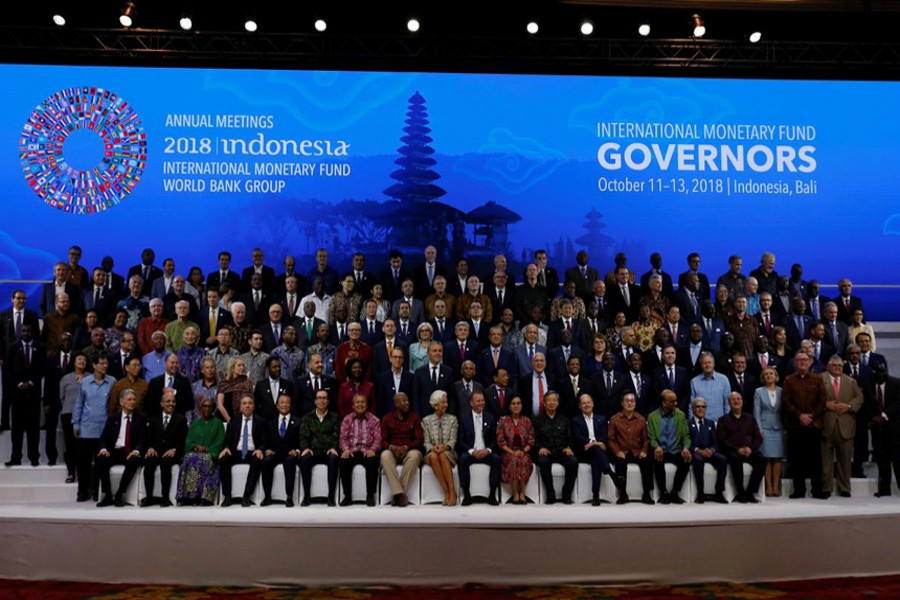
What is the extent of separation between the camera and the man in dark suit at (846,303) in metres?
10.2

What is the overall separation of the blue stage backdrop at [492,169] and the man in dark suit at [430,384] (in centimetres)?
302

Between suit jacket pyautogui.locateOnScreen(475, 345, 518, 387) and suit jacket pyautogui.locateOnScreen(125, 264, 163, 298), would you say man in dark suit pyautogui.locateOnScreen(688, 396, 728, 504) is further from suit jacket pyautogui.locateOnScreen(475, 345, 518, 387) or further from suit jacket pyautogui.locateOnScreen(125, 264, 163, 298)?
suit jacket pyautogui.locateOnScreen(125, 264, 163, 298)

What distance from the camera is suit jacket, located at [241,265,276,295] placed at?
10.0m

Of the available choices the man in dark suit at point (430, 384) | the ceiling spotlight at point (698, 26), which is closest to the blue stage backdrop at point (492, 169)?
the ceiling spotlight at point (698, 26)

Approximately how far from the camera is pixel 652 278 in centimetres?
984

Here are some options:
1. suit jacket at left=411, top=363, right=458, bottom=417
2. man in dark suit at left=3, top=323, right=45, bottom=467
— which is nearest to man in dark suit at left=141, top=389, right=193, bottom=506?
man in dark suit at left=3, top=323, right=45, bottom=467

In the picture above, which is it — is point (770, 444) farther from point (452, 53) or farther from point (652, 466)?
point (452, 53)

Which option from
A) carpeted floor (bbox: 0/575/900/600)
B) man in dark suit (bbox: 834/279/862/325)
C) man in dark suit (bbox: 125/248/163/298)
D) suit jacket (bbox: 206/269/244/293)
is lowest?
carpeted floor (bbox: 0/575/900/600)

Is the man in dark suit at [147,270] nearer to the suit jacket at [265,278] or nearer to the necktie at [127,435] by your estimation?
the suit jacket at [265,278]

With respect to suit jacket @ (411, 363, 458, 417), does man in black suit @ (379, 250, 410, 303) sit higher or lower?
higher

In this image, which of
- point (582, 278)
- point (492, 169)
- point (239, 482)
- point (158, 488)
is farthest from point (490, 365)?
point (492, 169)

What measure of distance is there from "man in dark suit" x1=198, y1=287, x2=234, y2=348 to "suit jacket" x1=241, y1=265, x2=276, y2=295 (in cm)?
57

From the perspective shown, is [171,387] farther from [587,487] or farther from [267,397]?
[587,487]

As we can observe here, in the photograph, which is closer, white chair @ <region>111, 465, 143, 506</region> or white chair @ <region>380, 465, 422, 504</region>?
white chair @ <region>111, 465, 143, 506</region>
